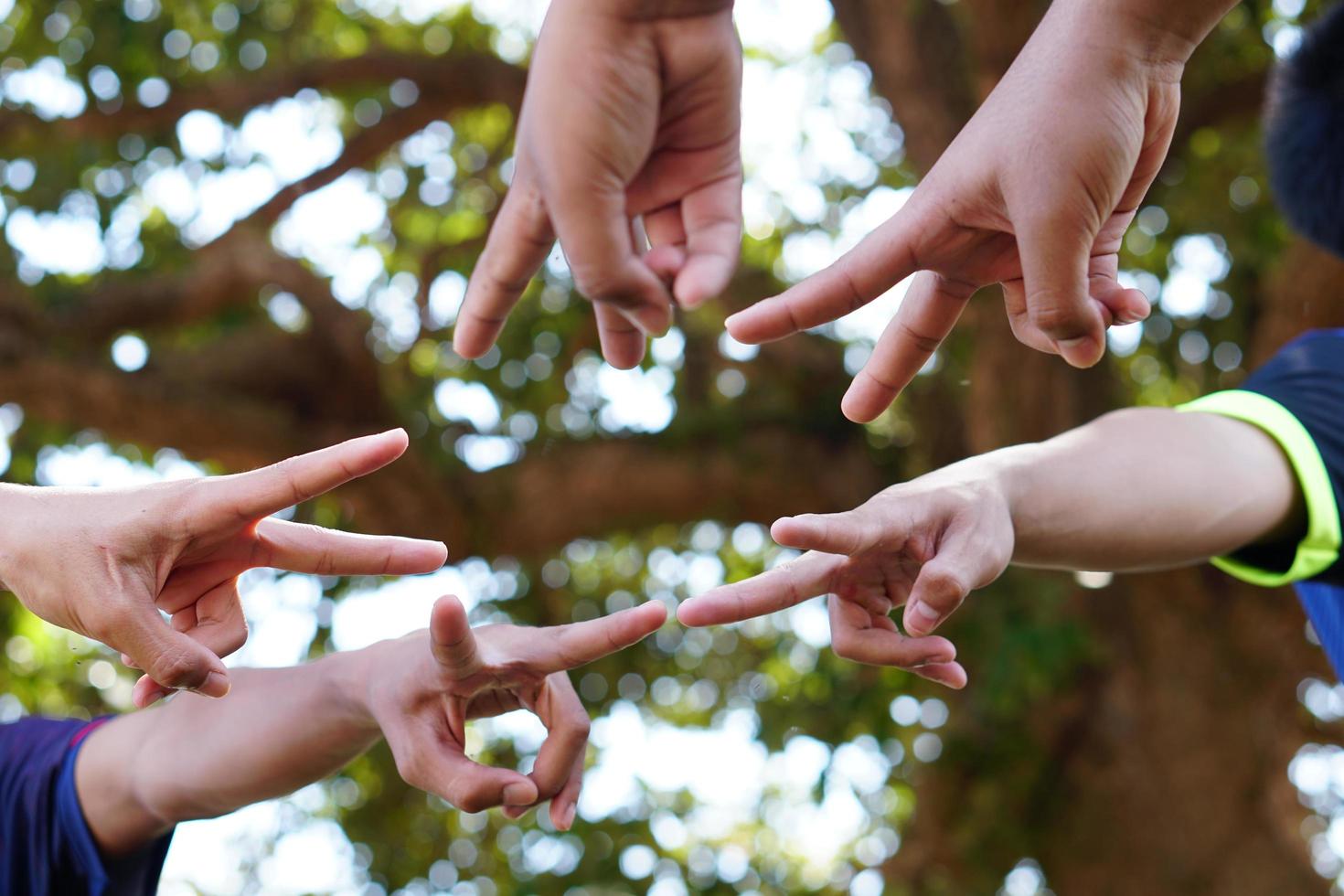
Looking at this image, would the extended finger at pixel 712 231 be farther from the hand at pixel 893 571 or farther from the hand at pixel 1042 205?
the hand at pixel 893 571

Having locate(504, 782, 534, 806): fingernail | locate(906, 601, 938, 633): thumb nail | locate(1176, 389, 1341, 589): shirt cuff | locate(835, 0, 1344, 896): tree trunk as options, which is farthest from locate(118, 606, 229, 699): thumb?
locate(835, 0, 1344, 896): tree trunk

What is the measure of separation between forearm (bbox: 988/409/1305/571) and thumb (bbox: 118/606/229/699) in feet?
2.93

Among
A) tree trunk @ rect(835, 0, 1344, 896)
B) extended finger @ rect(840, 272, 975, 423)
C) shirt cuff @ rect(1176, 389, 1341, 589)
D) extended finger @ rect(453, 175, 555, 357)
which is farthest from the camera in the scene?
tree trunk @ rect(835, 0, 1344, 896)

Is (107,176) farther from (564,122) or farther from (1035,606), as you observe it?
(564,122)

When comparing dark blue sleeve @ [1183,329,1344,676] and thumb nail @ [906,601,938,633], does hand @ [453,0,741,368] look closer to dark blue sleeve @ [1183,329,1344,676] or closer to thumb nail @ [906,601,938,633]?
A: thumb nail @ [906,601,938,633]

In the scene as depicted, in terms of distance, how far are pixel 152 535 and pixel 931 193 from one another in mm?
844

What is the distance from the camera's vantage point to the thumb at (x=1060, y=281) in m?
1.20

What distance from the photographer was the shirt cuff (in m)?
1.77

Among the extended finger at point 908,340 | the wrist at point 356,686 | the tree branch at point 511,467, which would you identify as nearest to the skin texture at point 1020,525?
the extended finger at point 908,340

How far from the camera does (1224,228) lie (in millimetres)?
4750

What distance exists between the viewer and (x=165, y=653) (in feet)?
4.14

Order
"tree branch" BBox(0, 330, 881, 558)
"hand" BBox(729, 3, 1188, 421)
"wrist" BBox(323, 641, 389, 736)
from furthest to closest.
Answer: "tree branch" BBox(0, 330, 881, 558) → "wrist" BBox(323, 641, 389, 736) → "hand" BBox(729, 3, 1188, 421)

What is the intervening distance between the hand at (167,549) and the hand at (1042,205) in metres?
0.44

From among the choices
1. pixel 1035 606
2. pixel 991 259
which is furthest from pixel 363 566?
pixel 1035 606
